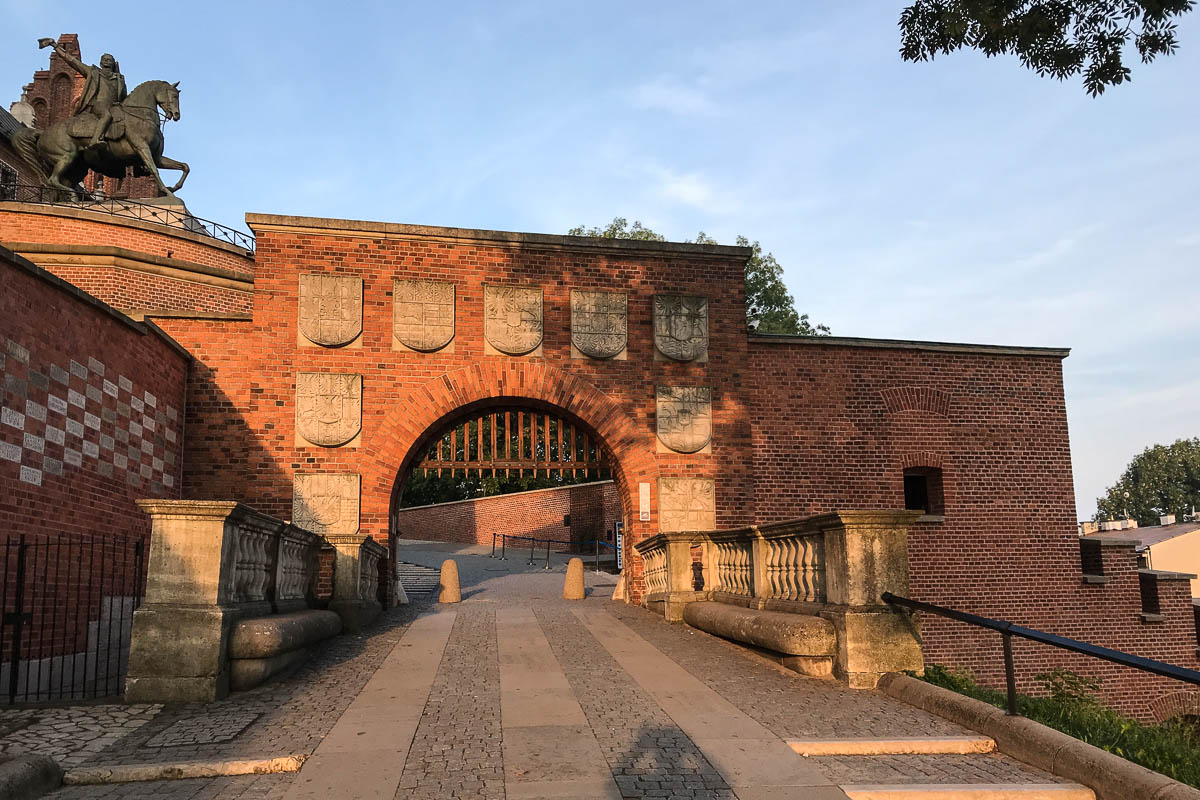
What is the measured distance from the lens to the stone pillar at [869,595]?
6945mm

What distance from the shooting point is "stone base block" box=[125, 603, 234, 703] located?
6438mm

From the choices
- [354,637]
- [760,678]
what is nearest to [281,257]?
[354,637]

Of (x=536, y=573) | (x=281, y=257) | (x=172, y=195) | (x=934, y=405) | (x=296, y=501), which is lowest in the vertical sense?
(x=536, y=573)

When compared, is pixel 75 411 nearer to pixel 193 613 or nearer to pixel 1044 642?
pixel 193 613

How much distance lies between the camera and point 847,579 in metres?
7.14

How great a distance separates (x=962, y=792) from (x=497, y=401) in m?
10.7

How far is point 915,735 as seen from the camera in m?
5.27

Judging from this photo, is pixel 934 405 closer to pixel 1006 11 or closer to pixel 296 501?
pixel 1006 11

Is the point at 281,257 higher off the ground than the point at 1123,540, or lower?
higher

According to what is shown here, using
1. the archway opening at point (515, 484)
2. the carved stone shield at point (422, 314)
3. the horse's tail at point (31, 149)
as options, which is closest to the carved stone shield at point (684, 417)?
the archway opening at point (515, 484)

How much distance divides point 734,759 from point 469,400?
976 cm

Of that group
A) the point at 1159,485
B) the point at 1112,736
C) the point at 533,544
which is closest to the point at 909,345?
the point at 1112,736

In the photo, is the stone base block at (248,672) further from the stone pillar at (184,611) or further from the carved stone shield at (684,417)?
the carved stone shield at (684,417)

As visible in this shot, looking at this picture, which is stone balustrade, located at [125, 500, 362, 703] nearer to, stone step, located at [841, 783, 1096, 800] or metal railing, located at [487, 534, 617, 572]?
stone step, located at [841, 783, 1096, 800]
